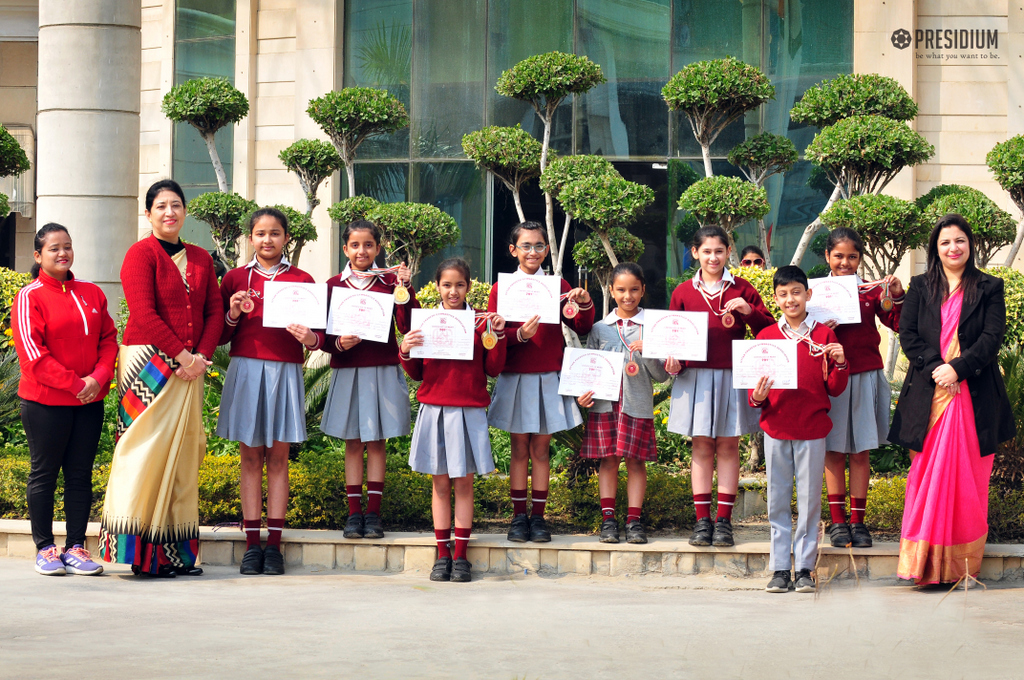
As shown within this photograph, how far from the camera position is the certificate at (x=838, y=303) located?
21.1 ft

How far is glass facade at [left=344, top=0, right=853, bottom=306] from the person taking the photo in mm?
13781

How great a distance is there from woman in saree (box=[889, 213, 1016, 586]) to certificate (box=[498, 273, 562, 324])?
1978 mm

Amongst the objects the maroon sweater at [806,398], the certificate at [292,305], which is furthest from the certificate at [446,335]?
the maroon sweater at [806,398]

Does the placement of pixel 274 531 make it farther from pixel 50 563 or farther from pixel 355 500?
pixel 50 563

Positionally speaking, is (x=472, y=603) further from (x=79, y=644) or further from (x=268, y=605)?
(x=79, y=644)

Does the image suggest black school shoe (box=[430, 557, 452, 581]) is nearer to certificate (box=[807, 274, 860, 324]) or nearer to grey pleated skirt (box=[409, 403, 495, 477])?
grey pleated skirt (box=[409, 403, 495, 477])

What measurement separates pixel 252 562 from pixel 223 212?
688 centimetres

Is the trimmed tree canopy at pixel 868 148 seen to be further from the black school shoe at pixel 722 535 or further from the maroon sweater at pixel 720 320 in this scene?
the black school shoe at pixel 722 535

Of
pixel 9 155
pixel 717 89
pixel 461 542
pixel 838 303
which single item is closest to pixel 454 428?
pixel 461 542

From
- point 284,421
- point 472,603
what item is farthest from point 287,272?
point 472,603

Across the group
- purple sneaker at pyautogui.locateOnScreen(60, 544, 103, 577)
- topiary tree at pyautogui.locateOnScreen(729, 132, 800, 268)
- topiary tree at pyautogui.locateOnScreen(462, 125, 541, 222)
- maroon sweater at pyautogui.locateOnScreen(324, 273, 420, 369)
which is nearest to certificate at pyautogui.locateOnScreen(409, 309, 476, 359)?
maroon sweater at pyautogui.locateOnScreen(324, 273, 420, 369)

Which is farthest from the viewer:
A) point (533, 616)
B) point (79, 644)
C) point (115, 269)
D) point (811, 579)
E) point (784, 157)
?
point (784, 157)

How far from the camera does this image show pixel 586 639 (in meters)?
4.88

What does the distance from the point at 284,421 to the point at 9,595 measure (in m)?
1.69
